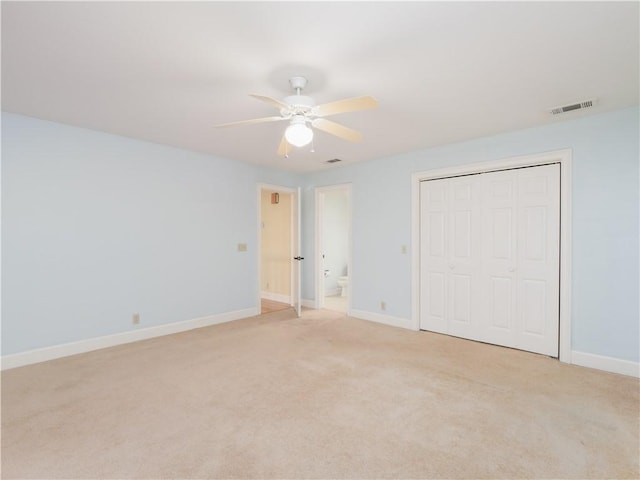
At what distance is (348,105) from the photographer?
7.32 feet

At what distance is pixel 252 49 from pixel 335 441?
2.51 m

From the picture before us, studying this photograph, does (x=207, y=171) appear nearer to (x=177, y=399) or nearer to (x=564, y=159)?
(x=177, y=399)

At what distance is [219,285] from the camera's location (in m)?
4.91

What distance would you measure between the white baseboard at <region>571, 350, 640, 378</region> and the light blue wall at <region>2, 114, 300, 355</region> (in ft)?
13.8

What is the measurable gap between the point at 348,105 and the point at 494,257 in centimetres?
277

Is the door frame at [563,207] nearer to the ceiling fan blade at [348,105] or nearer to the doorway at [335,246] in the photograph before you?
the ceiling fan blade at [348,105]

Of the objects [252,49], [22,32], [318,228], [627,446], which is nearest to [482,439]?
[627,446]

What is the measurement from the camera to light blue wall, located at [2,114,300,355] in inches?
129

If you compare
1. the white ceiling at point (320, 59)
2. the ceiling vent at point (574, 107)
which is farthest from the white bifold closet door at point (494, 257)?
the white ceiling at point (320, 59)

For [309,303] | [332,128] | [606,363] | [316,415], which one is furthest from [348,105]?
[309,303]

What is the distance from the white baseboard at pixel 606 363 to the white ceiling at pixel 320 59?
92.1 inches

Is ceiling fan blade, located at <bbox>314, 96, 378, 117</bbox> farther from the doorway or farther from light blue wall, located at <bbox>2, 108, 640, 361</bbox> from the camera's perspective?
the doorway

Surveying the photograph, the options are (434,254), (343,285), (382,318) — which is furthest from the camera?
(343,285)

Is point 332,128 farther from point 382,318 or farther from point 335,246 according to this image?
point 335,246
